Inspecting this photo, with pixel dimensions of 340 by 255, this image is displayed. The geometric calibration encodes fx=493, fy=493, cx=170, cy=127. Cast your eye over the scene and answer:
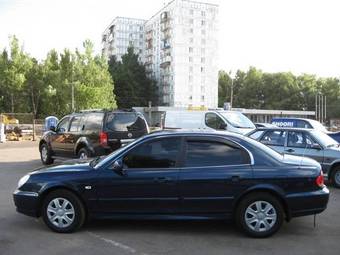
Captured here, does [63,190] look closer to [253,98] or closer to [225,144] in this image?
[225,144]

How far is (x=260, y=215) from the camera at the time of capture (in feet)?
22.8

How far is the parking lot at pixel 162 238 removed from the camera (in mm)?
6340

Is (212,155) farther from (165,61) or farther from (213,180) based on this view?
(165,61)

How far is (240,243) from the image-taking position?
6691 mm

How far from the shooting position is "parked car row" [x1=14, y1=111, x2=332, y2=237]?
694 cm

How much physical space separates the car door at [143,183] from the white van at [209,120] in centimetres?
1097

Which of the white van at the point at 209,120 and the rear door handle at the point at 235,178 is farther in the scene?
the white van at the point at 209,120

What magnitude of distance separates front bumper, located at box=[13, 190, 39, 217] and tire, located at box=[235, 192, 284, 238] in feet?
9.60

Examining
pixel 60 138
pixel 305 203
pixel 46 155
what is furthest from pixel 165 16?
pixel 305 203

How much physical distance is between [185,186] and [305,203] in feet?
5.60

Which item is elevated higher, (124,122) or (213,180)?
(124,122)

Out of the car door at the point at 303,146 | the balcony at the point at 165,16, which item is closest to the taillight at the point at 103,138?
the car door at the point at 303,146

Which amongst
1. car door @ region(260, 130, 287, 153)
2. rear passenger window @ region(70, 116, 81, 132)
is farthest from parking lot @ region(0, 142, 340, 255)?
rear passenger window @ region(70, 116, 81, 132)

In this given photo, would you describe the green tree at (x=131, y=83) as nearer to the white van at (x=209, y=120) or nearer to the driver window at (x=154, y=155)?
the white van at (x=209, y=120)
